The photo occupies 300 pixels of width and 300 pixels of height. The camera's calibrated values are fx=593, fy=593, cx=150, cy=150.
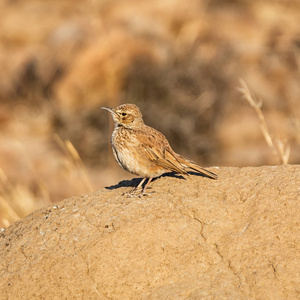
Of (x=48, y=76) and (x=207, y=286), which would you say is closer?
(x=207, y=286)

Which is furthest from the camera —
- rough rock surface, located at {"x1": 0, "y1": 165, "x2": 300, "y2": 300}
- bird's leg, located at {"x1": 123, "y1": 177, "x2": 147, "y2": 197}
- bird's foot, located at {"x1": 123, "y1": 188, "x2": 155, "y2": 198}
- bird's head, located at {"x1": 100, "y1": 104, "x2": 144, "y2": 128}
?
bird's head, located at {"x1": 100, "y1": 104, "x2": 144, "y2": 128}

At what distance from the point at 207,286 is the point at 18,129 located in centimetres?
1257

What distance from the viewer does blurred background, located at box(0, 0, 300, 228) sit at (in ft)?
43.3

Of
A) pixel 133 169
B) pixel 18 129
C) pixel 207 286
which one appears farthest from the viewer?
pixel 18 129

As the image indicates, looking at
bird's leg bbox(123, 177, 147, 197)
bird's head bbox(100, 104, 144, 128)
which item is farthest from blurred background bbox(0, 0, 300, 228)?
bird's leg bbox(123, 177, 147, 197)

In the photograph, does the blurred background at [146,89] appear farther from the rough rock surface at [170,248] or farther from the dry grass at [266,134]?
the rough rock surface at [170,248]

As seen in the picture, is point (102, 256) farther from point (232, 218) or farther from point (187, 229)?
point (232, 218)

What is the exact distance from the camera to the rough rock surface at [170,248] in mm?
3736

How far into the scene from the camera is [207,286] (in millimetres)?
3703

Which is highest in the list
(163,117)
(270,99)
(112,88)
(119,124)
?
(119,124)

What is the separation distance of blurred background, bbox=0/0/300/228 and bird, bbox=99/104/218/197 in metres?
4.43

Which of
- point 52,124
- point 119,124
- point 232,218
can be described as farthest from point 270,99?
point 232,218

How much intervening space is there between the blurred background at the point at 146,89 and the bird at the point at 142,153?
443cm

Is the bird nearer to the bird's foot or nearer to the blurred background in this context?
the bird's foot
